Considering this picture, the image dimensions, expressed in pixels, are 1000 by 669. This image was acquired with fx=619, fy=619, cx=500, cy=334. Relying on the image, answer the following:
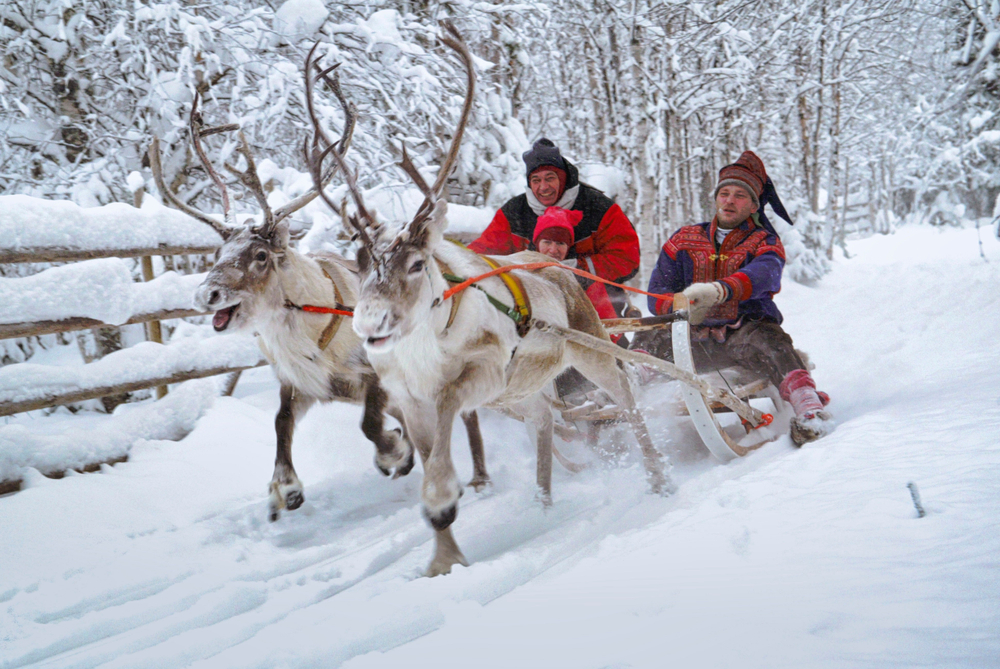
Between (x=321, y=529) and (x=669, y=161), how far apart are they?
818 centimetres

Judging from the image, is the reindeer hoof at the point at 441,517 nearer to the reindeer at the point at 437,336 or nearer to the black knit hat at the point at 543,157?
the reindeer at the point at 437,336

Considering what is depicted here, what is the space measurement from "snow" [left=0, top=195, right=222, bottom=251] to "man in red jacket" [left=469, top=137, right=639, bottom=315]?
2290mm

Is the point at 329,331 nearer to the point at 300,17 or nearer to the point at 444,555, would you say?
the point at 444,555

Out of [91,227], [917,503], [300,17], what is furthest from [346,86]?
[917,503]

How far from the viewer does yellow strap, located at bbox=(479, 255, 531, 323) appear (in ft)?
9.23

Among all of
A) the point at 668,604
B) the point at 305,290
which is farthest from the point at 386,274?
the point at 668,604

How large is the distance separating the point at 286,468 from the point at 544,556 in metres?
1.34

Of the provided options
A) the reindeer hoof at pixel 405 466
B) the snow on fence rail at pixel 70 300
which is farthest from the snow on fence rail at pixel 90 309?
the reindeer hoof at pixel 405 466

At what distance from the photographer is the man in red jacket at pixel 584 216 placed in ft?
14.1

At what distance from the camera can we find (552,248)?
158 inches

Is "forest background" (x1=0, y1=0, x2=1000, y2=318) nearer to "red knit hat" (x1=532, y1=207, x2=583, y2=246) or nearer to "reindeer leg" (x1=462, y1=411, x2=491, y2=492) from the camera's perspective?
"red knit hat" (x1=532, y1=207, x2=583, y2=246)

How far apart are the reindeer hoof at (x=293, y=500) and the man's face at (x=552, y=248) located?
2082 millimetres

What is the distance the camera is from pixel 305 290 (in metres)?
3.14

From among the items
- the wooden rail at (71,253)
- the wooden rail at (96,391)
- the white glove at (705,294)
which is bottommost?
the wooden rail at (96,391)
